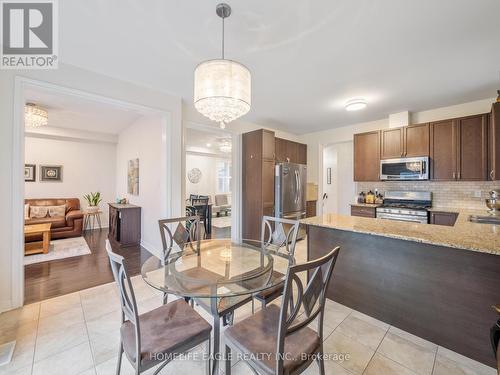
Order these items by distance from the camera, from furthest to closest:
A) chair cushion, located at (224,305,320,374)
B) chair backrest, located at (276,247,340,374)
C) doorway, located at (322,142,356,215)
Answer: doorway, located at (322,142,356,215), chair cushion, located at (224,305,320,374), chair backrest, located at (276,247,340,374)

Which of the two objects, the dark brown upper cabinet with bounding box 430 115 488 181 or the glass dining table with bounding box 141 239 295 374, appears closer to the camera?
the glass dining table with bounding box 141 239 295 374

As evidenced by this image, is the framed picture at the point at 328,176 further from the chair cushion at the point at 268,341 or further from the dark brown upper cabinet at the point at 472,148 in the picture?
the chair cushion at the point at 268,341

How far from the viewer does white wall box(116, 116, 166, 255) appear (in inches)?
146

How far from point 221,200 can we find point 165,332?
7679 millimetres

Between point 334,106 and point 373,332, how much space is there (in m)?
3.23

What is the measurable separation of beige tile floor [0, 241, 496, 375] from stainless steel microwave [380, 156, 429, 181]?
2727 mm

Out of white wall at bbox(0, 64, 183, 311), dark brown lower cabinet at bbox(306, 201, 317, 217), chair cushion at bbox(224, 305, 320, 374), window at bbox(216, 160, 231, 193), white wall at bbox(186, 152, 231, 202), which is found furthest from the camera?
window at bbox(216, 160, 231, 193)

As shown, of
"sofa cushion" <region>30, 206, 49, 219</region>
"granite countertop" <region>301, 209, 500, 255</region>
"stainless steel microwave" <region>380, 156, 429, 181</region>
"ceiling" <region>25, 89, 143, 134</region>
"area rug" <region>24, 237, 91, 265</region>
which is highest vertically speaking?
"ceiling" <region>25, 89, 143, 134</region>

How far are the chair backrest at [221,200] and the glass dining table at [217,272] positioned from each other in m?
6.35

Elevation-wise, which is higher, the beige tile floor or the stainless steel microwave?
the stainless steel microwave

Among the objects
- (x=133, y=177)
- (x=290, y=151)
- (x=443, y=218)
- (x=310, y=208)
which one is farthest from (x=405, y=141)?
(x=133, y=177)

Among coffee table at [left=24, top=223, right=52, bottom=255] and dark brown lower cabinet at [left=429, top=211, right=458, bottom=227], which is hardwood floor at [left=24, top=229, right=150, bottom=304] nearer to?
coffee table at [left=24, top=223, right=52, bottom=255]

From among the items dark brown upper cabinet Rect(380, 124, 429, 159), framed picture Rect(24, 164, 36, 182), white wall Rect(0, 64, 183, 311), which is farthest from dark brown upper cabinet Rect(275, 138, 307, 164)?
framed picture Rect(24, 164, 36, 182)

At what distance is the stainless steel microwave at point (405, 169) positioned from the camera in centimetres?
363
